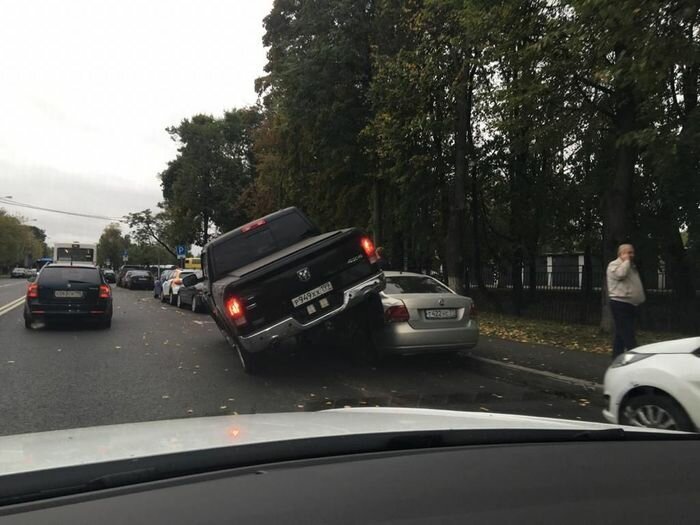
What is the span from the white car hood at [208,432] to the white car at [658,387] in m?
2.42

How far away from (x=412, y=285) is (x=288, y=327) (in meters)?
2.42

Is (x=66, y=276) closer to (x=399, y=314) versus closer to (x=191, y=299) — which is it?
(x=191, y=299)

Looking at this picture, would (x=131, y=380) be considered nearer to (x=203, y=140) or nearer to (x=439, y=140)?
(x=439, y=140)

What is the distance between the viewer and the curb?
7312mm

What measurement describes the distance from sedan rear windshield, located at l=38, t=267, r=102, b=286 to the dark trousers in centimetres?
1102

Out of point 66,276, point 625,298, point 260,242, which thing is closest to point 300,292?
point 260,242

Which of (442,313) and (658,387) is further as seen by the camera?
(442,313)

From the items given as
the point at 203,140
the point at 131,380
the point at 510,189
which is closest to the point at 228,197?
the point at 203,140

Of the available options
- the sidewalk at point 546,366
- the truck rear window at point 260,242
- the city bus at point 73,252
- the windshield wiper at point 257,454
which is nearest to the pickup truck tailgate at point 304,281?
the truck rear window at point 260,242

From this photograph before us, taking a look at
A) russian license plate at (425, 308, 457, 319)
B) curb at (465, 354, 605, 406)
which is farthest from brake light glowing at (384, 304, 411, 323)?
curb at (465, 354, 605, 406)

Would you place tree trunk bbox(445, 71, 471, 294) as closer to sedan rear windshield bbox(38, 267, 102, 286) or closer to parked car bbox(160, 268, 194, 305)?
sedan rear windshield bbox(38, 267, 102, 286)

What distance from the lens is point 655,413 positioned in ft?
15.8

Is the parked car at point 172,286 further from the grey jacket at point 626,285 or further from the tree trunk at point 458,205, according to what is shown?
the grey jacket at point 626,285

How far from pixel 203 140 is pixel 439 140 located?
3167cm
